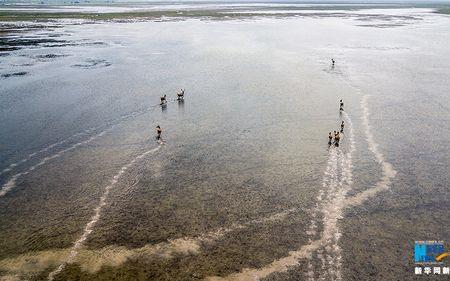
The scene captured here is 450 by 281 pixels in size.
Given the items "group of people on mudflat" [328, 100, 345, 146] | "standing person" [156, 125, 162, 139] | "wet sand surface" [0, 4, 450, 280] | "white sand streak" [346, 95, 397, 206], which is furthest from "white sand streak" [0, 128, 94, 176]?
"white sand streak" [346, 95, 397, 206]

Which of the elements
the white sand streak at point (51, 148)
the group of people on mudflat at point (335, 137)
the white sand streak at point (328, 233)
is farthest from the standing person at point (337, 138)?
the white sand streak at point (51, 148)

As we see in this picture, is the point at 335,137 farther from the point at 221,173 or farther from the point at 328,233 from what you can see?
the point at 328,233

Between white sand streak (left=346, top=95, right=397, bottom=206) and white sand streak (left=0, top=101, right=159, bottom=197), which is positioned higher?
white sand streak (left=0, top=101, right=159, bottom=197)

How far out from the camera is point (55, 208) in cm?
2819

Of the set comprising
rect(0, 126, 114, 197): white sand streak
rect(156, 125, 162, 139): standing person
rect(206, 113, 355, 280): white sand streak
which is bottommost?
rect(206, 113, 355, 280): white sand streak

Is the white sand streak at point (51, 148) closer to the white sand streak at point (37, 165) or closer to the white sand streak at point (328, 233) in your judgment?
the white sand streak at point (37, 165)

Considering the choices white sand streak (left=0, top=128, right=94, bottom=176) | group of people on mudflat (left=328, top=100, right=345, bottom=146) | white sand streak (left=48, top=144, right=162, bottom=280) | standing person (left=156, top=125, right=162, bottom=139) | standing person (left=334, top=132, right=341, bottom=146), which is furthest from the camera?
standing person (left=156, top=125, right=162, bottom=139)

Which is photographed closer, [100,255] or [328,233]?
[100,255]

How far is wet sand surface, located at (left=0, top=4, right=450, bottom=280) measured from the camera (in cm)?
2353

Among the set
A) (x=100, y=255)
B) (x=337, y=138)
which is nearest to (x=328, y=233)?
(x=100, y=255)

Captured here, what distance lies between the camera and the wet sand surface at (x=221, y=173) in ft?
77.2

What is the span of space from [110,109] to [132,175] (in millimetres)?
19302

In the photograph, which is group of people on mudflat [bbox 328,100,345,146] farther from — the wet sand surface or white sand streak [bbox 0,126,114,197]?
white sand streak [bbox 0,126,114,197]

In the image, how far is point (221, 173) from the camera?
1324 inches
